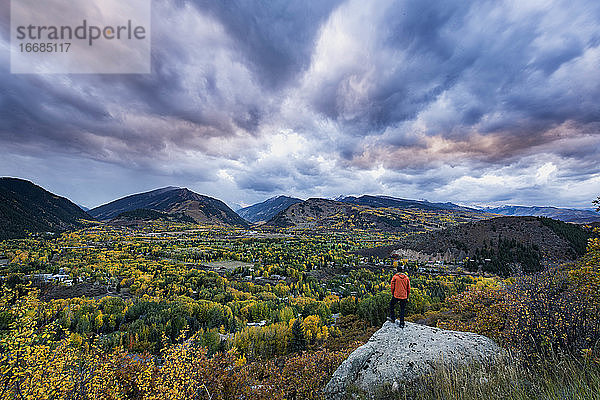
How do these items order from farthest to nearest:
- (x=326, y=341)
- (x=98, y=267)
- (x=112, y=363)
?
(x=98, y=267) < (x=326, y=341) < (x=112, y=363)

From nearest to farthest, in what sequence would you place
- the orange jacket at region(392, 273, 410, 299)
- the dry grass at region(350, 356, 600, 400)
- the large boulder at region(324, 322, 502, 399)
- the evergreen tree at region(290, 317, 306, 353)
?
the dry grass at region(350, 356, 600, 400) → the large boulder at region(324, 322, 502, 399) → the orange jacket at region(392, 273, 410, 299) → the evergreen tree at region(290, 317, 306, 353)

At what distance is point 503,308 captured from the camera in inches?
440

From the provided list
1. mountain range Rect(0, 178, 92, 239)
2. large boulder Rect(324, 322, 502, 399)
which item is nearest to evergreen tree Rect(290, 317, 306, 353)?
large boulder Rect(324, 322, 502, 399)

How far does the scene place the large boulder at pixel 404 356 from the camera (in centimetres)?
888

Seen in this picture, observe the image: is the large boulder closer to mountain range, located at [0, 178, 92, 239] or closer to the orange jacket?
the orange jacket

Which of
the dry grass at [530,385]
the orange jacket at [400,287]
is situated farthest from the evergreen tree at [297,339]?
the dry grass at [530,385]

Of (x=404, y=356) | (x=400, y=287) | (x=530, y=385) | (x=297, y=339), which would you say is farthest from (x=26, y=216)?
(x=530, y=385)

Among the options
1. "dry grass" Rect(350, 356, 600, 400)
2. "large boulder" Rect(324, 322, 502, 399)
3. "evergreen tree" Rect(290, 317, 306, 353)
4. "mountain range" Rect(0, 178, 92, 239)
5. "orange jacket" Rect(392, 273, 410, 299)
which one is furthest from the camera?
"mountain range" Rect(0, 178, 92, 239)

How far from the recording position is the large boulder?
8.88m

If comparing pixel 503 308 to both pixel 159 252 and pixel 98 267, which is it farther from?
pixel 159 252

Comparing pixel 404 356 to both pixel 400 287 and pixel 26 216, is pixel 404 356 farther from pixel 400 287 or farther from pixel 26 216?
pixel 26 216

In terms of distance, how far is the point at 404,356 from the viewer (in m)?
9.31

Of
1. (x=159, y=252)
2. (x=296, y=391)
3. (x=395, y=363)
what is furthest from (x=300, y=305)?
(x=159, y=252)

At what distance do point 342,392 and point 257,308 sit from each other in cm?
2328
